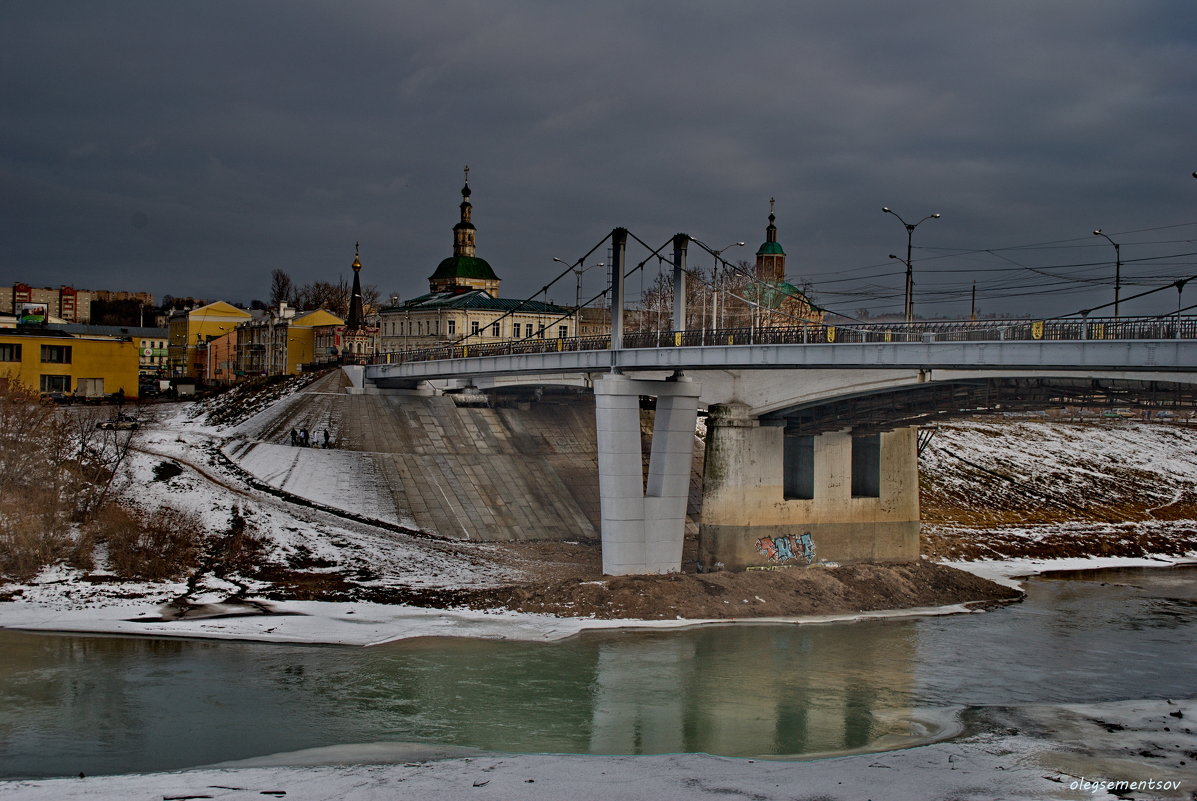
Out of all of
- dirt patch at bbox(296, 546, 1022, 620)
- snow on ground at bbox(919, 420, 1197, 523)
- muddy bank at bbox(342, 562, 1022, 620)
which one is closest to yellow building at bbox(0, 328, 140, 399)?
dirt patch at bbox(296, 546, 1022, 620)

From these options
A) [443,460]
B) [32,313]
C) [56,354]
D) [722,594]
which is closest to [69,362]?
[56,354]

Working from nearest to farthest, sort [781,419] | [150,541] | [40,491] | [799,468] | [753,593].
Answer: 1. [753,593]
2. [40,491]
3. [150,541]
4. [781,419]
5. [799,468]

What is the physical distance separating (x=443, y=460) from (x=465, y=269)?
236ft

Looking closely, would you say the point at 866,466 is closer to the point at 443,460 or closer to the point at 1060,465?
the point at 443,460

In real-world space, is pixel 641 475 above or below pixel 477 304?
below

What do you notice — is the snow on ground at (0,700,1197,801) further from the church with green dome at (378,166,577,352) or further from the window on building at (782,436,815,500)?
the church with green dome at (378,166,577,352)

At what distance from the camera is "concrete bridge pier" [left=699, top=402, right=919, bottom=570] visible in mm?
51875

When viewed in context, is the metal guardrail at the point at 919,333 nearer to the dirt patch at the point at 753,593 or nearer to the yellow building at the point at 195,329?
the dirt patch at the point at 753,593

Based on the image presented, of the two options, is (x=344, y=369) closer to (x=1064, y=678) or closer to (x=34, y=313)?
(x=34, y=313)

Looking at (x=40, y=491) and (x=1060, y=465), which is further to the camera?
(x=1060, y=465)

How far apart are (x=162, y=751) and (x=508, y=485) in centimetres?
4128

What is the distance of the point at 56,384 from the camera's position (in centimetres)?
8338

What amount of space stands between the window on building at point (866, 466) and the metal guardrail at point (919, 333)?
32.4ft

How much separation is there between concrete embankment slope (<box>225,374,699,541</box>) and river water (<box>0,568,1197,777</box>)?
23317mm
